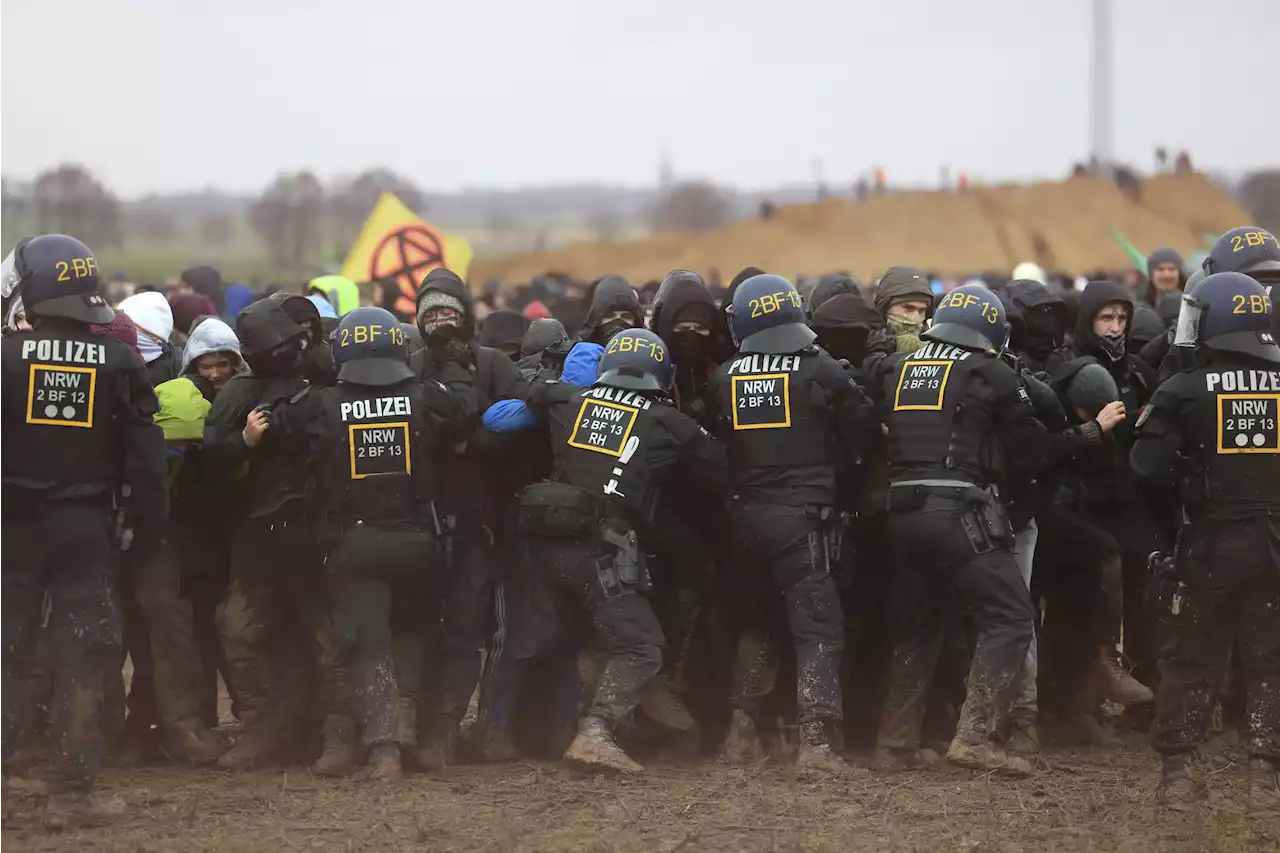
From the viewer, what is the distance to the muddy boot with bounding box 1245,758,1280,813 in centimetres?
783

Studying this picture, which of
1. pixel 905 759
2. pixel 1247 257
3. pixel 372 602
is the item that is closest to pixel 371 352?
pixel 372 602

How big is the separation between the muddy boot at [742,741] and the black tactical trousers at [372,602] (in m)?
1.72

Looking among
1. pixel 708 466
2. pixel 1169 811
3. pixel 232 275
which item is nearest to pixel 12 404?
pixel 708 466

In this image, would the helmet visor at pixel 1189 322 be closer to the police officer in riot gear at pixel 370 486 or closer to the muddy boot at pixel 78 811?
the police officer in riot gear at pixel 370 486

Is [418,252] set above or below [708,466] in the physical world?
above

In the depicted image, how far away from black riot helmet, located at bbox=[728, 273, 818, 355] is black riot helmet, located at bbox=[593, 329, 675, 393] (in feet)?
1.45

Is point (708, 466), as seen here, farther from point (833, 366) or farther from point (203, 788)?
point (203, 788)

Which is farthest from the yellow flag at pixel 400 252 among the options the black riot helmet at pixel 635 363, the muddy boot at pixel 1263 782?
the muddy boot at pixel 1263 782

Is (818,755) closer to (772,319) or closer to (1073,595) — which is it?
(1073,595)

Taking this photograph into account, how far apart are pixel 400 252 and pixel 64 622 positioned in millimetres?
7638

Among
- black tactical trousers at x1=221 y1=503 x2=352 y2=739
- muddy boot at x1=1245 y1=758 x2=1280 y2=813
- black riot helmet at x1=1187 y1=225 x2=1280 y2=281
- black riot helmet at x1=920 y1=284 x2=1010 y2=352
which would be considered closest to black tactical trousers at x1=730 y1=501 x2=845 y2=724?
black riot helmet at x1=920 y1=284 x2=1010 y2=352

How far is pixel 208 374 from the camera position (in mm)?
9023

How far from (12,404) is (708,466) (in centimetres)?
326

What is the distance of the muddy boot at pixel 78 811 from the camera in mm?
7379
